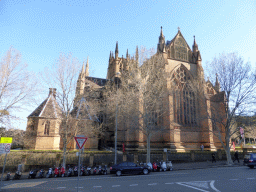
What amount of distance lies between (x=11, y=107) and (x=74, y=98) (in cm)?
534

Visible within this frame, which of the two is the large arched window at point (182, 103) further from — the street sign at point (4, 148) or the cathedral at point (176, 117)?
the street sign at point (4, 148)

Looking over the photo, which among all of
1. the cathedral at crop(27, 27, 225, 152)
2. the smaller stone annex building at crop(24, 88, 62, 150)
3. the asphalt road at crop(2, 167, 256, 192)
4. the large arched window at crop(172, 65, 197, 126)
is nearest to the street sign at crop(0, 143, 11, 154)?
the asphalt road at crop(2, 167, 256, 192)

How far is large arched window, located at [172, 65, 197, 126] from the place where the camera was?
29.5 metres

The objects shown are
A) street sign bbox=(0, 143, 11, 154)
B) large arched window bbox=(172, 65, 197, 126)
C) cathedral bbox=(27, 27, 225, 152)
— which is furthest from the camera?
large arched window bbox=(172, 65, 197, 126)

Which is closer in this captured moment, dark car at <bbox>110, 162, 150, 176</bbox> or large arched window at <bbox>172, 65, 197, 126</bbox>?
dark car at <bbox>110, 162, 150, 176</bbox>

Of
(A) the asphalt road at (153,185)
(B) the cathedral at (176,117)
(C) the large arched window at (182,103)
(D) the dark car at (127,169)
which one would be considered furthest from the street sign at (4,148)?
(C) the large arched window at (182,103)

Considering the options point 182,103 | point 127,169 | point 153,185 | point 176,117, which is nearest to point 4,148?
point 153,185

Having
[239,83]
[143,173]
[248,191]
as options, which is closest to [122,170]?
[143,173]

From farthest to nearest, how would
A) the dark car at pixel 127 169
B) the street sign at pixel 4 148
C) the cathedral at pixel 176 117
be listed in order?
the cathedral at pixel 176 117 → the dark car at pixel 127 169 → the street sign at pixel 4 148

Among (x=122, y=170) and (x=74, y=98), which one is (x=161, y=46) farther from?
(x=122, y=170)

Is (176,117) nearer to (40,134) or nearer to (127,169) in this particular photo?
(127,169)

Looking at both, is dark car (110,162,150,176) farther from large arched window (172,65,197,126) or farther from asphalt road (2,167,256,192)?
large arched window (172,65,197,126)

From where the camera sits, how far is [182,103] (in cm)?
3022

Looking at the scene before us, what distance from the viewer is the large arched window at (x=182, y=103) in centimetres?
2950
